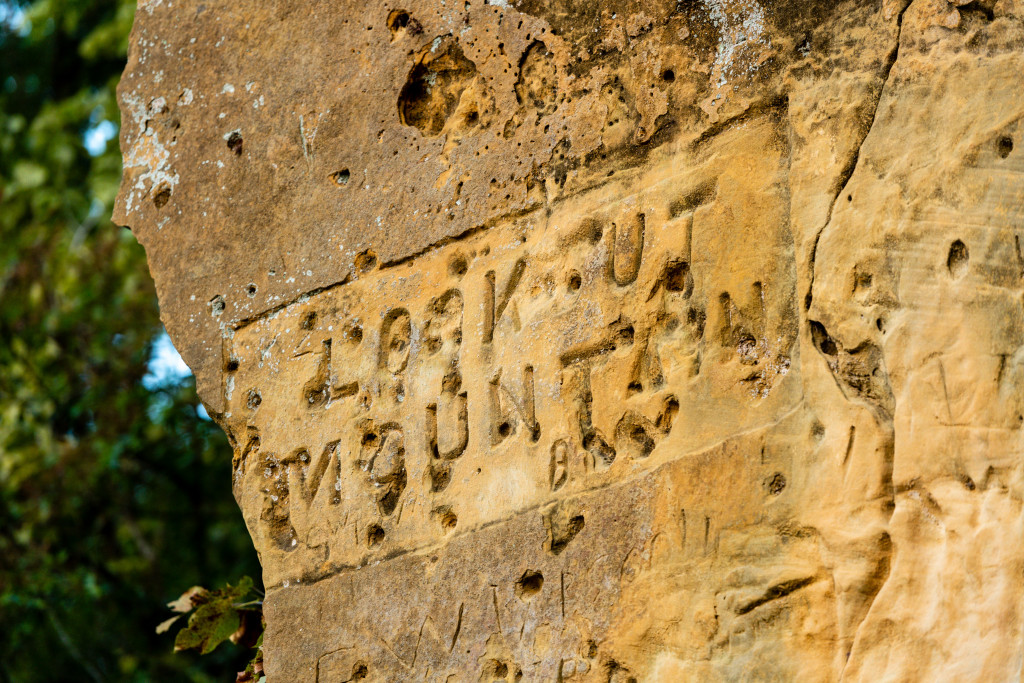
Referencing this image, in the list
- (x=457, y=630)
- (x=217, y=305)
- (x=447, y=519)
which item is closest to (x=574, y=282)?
(x=447, y=519)

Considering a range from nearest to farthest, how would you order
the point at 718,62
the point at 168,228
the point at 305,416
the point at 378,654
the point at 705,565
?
the point at 705,565 → the point at 718,62 → the point at 378,654 → the point at 305,416 → the point at 168,228

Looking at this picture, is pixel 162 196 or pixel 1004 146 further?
pixel 162 196

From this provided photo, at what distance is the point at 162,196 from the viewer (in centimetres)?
256

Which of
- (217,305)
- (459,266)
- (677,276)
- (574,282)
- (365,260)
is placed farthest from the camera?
(217,305)

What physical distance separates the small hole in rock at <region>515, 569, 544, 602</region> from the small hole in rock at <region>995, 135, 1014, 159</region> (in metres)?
0.92

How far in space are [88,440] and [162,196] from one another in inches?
119

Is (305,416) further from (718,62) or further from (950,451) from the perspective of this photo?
(950,451)

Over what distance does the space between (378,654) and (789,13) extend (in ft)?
4.14

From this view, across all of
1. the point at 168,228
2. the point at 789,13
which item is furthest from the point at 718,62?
the point at 168,228

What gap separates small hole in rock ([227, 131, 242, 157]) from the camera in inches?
97.7

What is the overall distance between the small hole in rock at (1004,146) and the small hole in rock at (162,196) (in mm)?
1709

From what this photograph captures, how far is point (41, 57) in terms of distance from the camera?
6.12 m

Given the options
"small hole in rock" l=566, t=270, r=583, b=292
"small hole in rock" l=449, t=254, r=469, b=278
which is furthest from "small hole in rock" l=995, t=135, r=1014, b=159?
"small hole in rock" l=449, t=254, r=469, b=278

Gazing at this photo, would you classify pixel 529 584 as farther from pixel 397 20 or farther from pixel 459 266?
pixel 397 20
